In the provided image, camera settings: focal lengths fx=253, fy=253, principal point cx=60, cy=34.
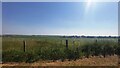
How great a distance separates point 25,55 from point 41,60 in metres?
1.11

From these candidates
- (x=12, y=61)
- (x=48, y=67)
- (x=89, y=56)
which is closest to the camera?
(x=48, y=67)

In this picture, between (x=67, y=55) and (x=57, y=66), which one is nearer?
(x=57, y=66)

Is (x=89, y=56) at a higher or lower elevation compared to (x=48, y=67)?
lower

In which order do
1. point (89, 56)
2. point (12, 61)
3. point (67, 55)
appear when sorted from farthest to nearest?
1. point (89, 56)
2. point (67, 55)
3. point (12, 61)

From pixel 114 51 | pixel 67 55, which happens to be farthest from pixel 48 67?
pixel 114 51

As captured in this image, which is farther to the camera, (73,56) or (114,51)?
(114,51)

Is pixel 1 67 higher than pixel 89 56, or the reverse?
pixel 1 67

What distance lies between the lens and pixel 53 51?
58.6 ft

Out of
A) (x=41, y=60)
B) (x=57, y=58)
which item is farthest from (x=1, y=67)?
(x=57, y=58)

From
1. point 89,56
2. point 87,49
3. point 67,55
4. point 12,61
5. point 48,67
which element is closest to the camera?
point 48,67

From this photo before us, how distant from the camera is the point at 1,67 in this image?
1395cm

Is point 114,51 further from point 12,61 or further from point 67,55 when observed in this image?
point 12,61

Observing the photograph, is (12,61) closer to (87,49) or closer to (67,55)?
(67,55)

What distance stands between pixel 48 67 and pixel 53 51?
13.5 ft
